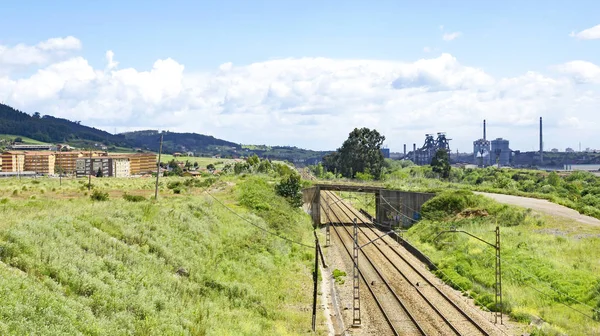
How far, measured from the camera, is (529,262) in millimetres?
36000

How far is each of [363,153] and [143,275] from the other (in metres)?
114

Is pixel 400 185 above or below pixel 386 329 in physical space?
above

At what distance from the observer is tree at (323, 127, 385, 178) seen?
13388 centimetres

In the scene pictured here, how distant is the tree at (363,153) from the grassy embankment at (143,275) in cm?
9045

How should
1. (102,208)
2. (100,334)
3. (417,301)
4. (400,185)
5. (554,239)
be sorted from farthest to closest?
(400,185) < (554,239) < (417,301) < (102,208) < (100,334)

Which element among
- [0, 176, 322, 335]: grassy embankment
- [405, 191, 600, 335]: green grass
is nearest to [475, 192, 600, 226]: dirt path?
[405, 191, 600, 335]: green grass

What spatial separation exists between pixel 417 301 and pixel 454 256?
11.9 metres

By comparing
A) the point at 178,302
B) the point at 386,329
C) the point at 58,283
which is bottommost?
the point at 386,329

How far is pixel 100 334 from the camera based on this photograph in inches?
629

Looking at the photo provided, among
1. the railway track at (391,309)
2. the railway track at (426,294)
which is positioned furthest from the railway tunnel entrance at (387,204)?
the railway track at (391,309)

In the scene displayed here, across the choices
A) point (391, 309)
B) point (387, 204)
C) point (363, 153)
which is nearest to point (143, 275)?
point (391, 309)

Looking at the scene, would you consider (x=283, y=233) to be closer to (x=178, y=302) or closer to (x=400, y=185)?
(x=178, y=302)

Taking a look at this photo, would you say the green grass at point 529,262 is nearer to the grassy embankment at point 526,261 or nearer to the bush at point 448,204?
the grassy embankment at point 526,261

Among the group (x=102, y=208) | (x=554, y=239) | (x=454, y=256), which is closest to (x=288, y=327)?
(x=102, y=208)
